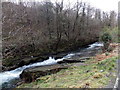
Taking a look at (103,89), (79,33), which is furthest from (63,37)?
(103,89)

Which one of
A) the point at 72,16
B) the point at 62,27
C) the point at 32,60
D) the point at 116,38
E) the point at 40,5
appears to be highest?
the point at 40,5

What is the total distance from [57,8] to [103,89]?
2469 cm

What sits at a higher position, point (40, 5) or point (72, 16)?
point (40, 5)

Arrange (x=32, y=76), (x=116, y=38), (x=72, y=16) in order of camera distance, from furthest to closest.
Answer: (x=72, y=16)
(x=116, y=38)
(x=32, y=76)

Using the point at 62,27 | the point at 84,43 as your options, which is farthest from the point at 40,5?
the point at 84,43

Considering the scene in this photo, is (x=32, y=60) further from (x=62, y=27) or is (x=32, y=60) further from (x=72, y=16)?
(x=72, y=16)

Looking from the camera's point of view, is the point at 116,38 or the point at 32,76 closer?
the point at 32,76

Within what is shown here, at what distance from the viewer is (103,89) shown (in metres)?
5.75

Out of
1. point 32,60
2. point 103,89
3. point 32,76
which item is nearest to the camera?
point 103,89

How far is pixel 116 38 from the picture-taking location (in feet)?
73.6

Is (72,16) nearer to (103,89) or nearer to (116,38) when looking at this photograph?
(116,38)

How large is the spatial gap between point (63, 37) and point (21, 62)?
569 inches

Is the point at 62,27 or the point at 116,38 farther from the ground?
the point at 62,27

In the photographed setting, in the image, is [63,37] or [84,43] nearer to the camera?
[63,37]
